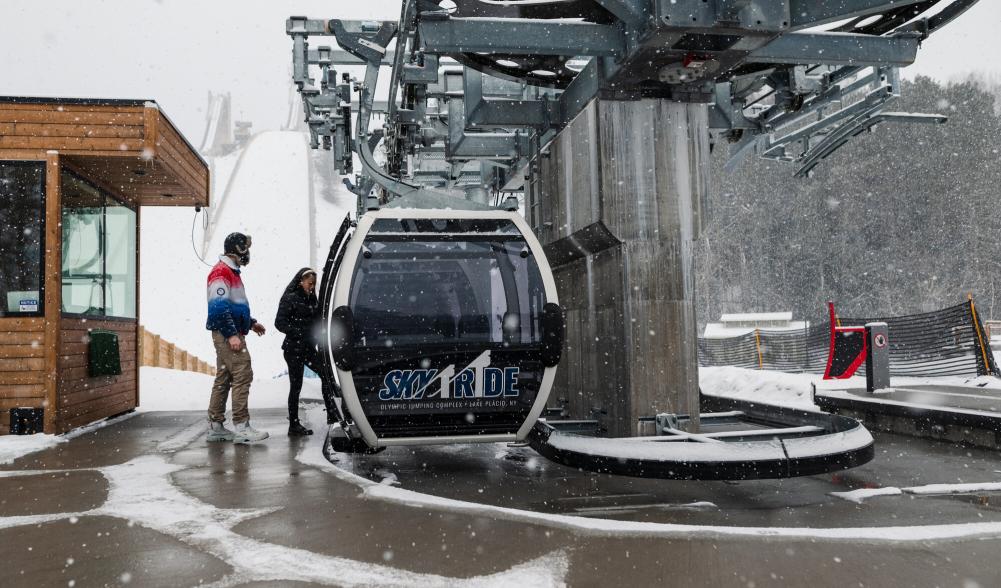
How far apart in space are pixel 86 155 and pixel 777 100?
742 centimetres

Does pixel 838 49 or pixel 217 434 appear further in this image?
pixel 217 434

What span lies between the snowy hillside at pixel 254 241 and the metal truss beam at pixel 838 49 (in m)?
26.5

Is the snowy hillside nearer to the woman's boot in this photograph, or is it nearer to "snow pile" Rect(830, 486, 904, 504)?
the woman's boot

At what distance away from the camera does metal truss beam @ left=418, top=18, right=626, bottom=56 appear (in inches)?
223

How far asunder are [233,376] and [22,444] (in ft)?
7.11

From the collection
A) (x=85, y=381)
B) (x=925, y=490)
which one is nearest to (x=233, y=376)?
(x=85, y=381)

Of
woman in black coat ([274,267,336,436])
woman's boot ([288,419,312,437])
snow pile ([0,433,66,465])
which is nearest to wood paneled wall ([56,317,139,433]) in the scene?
snow pile ([0,433,66,465])

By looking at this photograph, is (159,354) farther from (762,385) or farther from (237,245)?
(762,385)

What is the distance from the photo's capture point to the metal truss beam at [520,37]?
223 inches

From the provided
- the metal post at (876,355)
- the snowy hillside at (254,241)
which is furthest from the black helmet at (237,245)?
the snowy hillside at (254,241)

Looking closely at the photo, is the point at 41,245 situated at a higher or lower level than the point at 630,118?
lower

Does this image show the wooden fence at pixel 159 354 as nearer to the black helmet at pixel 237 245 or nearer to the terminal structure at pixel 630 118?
the black helmet at pixel 237 245

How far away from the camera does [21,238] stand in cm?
795

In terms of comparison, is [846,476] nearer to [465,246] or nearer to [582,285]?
[582,285]
